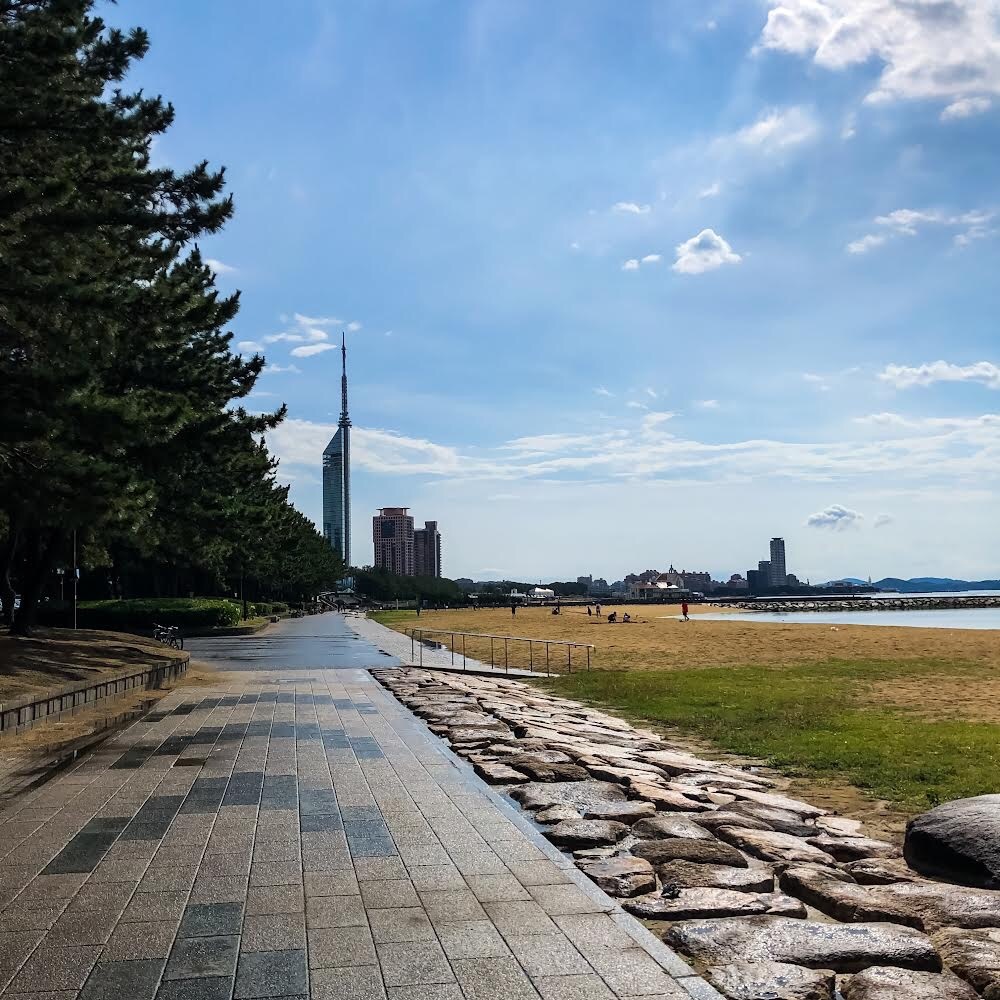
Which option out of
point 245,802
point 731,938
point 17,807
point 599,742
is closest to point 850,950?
point 731,938

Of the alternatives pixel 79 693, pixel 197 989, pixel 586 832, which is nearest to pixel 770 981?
pixel 197 989

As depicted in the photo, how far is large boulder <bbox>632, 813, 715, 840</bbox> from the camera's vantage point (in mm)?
6504

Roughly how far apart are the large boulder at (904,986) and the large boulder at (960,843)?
64.7 inches

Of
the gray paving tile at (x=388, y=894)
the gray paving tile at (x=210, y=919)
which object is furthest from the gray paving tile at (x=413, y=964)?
the gray paving tile at (x=210, y=919)

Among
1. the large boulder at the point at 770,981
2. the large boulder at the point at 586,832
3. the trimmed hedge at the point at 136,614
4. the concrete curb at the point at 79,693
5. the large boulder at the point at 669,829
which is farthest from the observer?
the trimmed hedge at the point at 136,614

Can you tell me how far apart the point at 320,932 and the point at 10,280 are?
29.4 ft

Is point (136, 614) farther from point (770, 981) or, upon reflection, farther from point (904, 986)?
point (904, 986)

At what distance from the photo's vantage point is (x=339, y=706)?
13.9m

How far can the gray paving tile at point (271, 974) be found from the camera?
377 centimetres

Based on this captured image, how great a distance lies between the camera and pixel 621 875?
5.49 metres

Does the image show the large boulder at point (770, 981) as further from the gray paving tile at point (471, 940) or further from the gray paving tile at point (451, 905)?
the gray paving tile at point (451, 905)

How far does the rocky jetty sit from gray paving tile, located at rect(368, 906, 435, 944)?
1152 mm

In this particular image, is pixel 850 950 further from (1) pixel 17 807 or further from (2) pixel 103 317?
(2) pixel 103 317

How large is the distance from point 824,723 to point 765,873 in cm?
797
